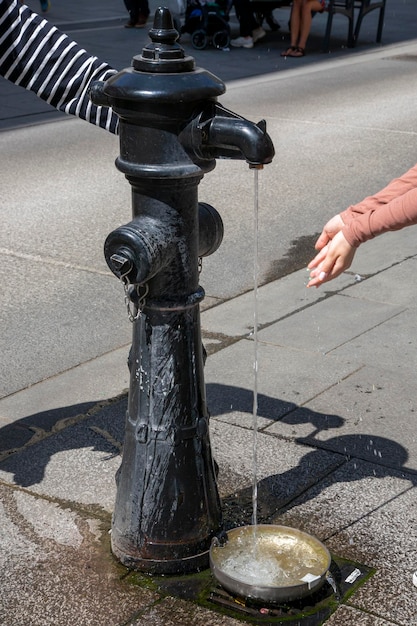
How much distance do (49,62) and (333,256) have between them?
1310 mm

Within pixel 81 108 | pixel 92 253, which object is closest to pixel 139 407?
pixel 81 108

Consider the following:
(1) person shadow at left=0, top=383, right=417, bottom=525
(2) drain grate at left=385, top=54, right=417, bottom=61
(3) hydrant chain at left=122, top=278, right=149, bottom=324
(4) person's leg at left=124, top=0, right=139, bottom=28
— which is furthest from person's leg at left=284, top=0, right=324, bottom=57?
(3) hydrant chain at left=122, top=278, right=149, bottom=324

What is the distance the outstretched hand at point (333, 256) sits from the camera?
116 inches

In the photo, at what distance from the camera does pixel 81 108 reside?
3539 mm

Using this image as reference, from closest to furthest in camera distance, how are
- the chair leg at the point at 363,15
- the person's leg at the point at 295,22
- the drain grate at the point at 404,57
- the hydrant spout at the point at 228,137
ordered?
the hydrant spout at the point at 228,137, the drain grate at the point at 404,57, the person's leg at the point at 295,22, the chair leg at the point at 363,15

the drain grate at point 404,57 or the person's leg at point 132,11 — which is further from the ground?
the drain grate at point 404,57

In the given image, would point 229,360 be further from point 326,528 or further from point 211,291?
point 326,528

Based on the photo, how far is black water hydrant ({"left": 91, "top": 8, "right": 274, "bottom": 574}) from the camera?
2666mm

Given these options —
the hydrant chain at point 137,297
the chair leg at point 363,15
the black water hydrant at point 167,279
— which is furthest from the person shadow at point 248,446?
the chair leg at point 363,15

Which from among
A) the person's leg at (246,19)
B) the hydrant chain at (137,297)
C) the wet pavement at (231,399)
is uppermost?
the hydrant chain at (137,297)

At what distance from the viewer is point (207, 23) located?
53.7 ft

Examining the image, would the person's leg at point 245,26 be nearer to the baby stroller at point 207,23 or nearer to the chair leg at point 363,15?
the baby stroller at point 207,23

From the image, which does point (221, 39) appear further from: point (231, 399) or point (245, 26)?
point (231, 399)

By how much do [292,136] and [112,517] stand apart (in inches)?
291
